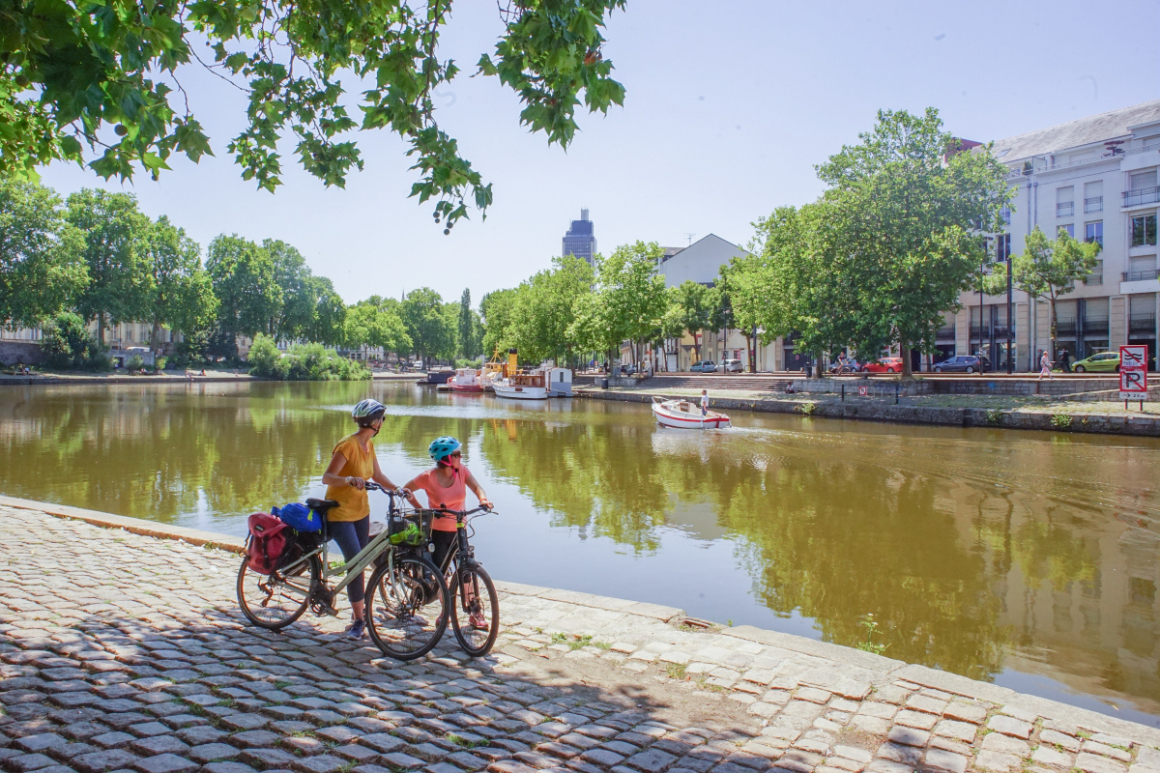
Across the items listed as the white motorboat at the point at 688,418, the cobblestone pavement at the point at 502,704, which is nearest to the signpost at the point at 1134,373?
the white motorboat at the point at 688,418

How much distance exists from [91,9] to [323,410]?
36976 millimetres

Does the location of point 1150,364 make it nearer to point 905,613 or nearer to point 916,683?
point 905,613

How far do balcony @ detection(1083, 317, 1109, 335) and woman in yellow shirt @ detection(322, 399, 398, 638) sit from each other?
56.3 m

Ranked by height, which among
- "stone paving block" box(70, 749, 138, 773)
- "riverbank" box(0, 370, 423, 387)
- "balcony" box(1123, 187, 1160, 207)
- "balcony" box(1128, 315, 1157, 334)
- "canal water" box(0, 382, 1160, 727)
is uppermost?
"balcony" box(1123, 187, 1160, 207)

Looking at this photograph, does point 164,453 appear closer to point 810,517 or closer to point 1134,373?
point 810,517

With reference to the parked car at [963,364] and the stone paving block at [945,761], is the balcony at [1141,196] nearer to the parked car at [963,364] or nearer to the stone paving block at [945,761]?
the parked car at [963,364]

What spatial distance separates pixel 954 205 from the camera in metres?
36.3

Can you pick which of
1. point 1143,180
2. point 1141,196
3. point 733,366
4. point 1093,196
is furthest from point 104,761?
point 733,366

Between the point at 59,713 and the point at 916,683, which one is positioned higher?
the point at 59,713

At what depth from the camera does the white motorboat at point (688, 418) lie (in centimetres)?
3066

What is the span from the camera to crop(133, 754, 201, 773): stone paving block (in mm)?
3367

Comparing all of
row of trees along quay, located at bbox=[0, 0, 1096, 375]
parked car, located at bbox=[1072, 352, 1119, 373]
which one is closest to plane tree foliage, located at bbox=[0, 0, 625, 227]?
row of trees along quay, located at bbox=[0, 0, 1096, 375]

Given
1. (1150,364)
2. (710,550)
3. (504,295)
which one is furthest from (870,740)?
(504,295)

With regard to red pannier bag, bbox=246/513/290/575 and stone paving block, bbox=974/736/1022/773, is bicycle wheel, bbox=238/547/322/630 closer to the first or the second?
red pannier bag, bbox=246/513/290/575
